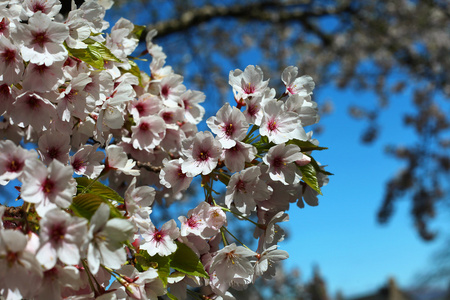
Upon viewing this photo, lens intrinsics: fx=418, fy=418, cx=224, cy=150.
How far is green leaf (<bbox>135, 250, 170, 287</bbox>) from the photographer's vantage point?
1.00 meters

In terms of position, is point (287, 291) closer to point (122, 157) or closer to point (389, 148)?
point (389, 148)

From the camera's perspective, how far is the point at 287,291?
10656 mm

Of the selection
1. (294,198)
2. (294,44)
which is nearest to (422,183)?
(294,44)

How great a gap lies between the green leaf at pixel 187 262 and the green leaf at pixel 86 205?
30 centimetres

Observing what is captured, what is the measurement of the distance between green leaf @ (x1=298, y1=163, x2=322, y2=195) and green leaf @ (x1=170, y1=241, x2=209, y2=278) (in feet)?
1.13

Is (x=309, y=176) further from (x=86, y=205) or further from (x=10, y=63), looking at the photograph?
(x=10, y=63)

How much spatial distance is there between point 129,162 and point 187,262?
33 cm

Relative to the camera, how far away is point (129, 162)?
1173 mm

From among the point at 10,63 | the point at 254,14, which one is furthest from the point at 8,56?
the point at 254,14

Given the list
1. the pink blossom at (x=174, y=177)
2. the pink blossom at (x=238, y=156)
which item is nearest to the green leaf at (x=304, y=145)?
the pink blossom at (x=238, y=156)

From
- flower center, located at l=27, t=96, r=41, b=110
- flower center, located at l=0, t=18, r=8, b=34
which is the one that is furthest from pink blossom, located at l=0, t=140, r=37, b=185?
flower center, located at l=0, t=18, r=8, b=34

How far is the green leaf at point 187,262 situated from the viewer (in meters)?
1.02

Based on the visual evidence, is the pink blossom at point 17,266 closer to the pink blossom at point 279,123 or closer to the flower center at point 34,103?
the flower center at point 34,103

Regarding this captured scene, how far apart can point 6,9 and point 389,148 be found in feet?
23.7
